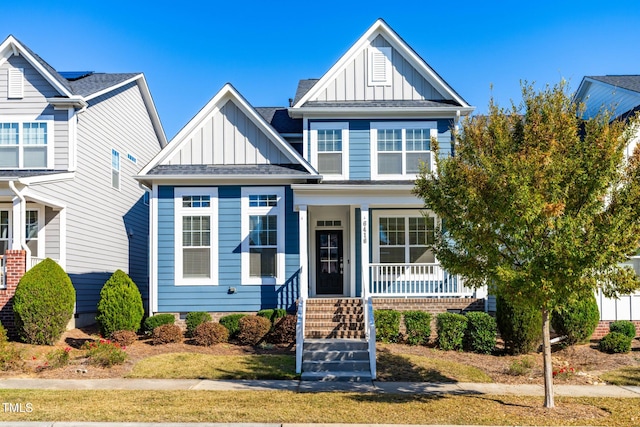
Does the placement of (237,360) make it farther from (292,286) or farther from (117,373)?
(292,286)

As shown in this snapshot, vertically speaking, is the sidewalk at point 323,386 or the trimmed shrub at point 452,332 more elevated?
the trimmed shrub at point 452,332

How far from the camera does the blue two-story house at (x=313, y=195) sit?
17250 millimetres

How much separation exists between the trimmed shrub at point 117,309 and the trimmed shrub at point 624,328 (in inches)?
477

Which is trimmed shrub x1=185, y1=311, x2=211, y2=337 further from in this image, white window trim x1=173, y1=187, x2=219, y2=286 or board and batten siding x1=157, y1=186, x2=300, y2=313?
white window trim x1=173, y1=187, x2=219, y2=286

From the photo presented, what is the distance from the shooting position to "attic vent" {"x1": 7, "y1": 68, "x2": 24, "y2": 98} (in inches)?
722

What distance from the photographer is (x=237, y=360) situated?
45.2 ft

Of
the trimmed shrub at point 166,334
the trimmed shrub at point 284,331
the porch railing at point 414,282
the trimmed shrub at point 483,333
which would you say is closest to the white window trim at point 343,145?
the porch railing at point 414,282

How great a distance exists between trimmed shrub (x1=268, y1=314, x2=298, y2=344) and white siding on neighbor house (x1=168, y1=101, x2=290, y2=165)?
482 cm

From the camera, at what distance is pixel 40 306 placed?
14.9 metres

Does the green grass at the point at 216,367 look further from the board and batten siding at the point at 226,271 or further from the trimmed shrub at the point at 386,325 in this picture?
the board and batten siding at the point at 226,271

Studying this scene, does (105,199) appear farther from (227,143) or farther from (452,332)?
(452,332)

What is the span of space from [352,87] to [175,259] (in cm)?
732

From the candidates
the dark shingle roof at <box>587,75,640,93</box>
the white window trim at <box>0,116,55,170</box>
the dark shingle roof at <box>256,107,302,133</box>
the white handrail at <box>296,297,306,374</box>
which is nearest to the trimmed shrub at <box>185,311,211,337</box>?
the white handrail at <box>296,297,306,374</box>

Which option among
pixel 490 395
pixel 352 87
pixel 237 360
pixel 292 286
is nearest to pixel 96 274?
pixel 292 286
